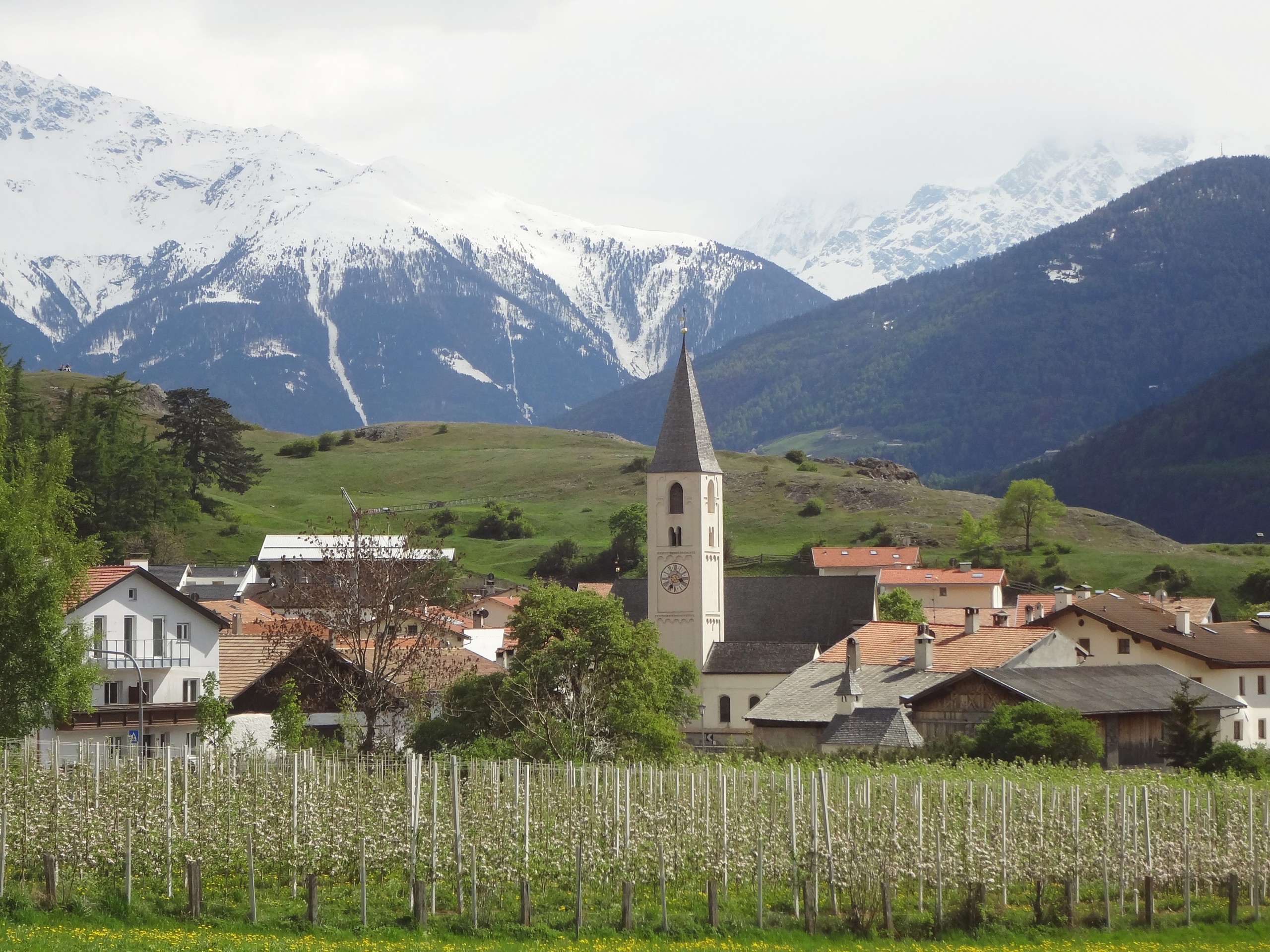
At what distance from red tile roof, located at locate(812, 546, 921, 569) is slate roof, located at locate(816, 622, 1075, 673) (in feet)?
221

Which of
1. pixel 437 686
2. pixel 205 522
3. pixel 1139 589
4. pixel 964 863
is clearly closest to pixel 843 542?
pixel 1139 589

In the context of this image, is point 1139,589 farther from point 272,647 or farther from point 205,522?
point 272,647

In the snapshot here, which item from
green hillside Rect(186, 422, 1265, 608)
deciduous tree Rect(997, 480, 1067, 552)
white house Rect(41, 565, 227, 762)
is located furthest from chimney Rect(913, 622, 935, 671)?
deciduous tree Rect(997, 480, 1067, 552)

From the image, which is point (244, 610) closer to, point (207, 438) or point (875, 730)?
point (875, 730)

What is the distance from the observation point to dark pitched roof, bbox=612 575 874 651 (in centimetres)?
10562

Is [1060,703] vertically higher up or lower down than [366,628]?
lower down

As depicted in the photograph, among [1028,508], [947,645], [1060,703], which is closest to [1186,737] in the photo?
[1060,703]

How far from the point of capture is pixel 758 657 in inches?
3880

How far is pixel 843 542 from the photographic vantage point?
170m

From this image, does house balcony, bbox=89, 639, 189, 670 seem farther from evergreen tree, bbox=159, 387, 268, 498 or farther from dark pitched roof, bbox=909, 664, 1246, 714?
evergreen tree, bbox=159, 387, 268, 498

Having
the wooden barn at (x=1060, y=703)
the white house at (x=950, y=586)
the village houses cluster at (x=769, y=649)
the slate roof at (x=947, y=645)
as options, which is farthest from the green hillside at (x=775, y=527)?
the wooden barn at (x=1060, y=703)

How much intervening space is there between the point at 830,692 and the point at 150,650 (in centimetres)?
2860

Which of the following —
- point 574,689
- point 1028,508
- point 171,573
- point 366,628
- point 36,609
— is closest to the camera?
point 36,609

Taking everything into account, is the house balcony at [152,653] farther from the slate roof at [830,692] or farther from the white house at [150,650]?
the slate roof at [830,692]
